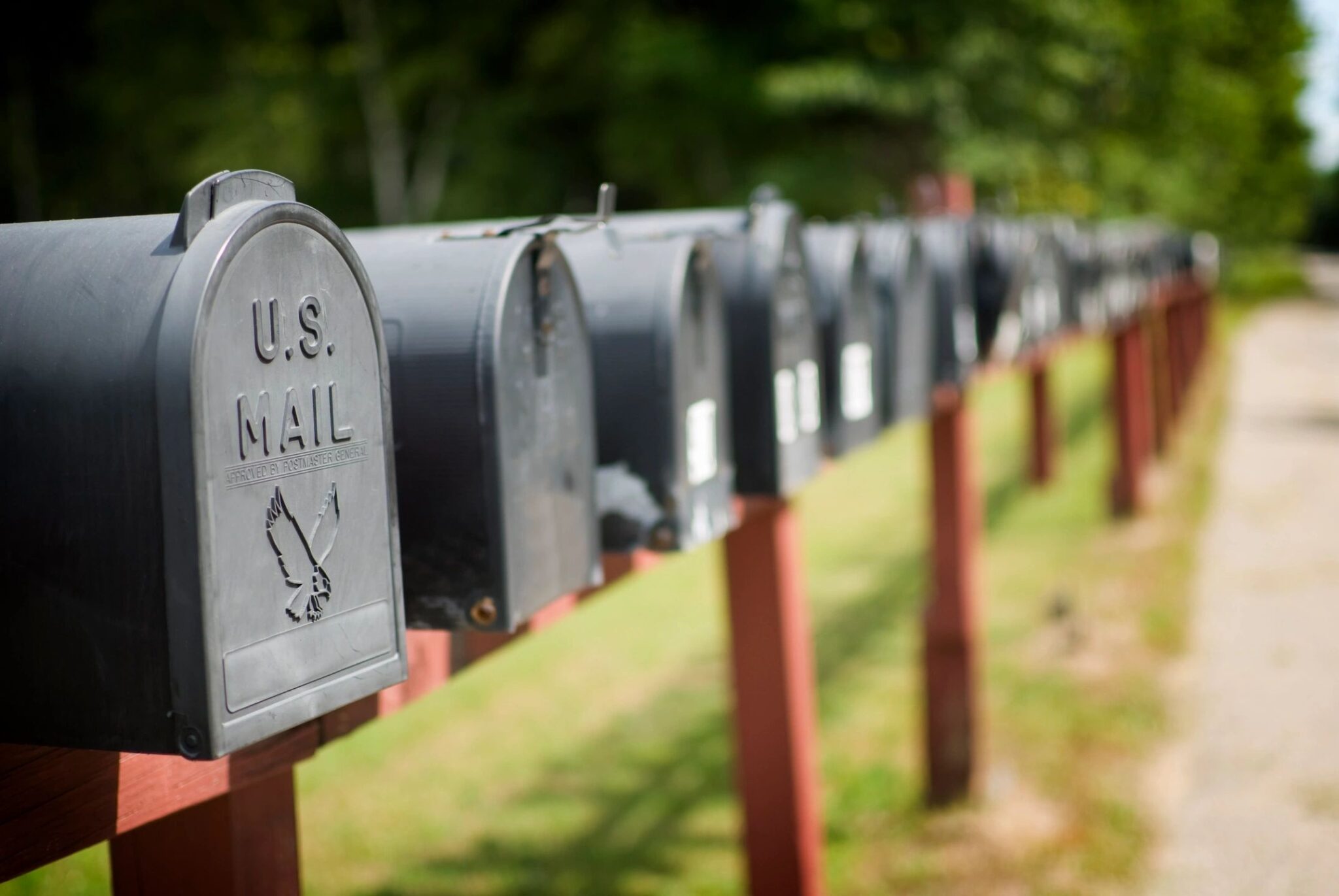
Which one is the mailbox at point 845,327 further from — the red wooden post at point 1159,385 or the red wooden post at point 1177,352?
the red wooden post at point 1177,352

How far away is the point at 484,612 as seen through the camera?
1.41 m

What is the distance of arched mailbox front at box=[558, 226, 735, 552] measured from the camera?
177 cm

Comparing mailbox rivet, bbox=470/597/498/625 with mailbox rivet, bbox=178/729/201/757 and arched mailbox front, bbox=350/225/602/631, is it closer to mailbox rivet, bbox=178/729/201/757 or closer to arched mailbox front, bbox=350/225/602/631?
arched mailbox front, bbox=350/225/602/631

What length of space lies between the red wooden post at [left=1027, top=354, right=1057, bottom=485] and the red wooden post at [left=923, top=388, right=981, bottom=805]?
Result: 5008 mm

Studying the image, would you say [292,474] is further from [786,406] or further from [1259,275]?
[1259,275]

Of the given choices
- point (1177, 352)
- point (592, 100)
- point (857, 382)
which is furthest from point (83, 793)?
point (592, 100)

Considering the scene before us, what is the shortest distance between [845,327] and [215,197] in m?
1.77

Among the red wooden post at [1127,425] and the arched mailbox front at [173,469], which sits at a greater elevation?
the arched mailbox front at [173,469]

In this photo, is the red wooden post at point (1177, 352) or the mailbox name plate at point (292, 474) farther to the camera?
the red wooden post at point (1177, 352)

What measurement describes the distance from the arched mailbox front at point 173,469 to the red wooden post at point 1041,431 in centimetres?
855

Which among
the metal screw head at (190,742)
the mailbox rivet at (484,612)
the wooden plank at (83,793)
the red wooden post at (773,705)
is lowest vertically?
the red wooden post at (773,705)

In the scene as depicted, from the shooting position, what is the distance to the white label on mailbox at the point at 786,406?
2180mm

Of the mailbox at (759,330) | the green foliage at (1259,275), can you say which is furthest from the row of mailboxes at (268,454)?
the green foliage at (1259,275)

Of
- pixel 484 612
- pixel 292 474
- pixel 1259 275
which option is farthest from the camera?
pixel 1259 275
